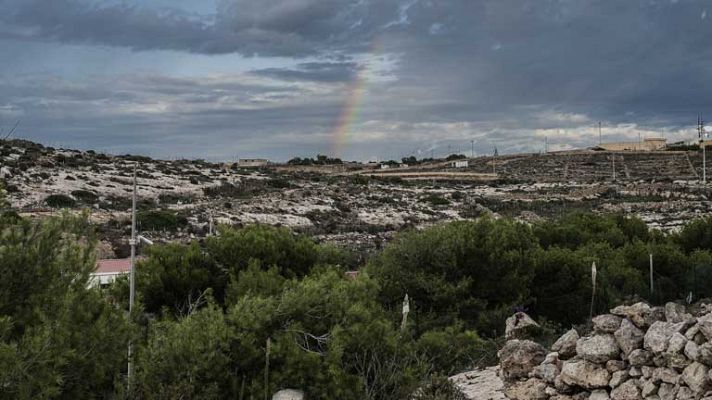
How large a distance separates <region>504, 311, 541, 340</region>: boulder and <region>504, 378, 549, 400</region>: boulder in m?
3.20

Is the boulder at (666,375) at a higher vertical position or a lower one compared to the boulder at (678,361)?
lower

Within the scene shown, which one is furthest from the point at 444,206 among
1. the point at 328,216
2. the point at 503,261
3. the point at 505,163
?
the point at 505,163

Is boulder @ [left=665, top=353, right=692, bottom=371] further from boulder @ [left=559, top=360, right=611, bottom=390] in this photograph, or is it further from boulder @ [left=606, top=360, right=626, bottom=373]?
boulder @ [left=559, top=360, right=611, bottom=390]

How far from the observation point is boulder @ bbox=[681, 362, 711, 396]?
913 centimetres

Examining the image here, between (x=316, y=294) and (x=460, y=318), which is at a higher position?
(x=316, y=294)

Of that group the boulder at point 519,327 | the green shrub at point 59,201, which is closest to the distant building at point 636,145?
the green shrub at point 59,201

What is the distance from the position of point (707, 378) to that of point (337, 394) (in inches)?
195

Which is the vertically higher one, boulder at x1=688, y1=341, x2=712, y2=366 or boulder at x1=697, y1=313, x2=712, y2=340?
boulder at x1=697, y1=313, x2=712, y2=340

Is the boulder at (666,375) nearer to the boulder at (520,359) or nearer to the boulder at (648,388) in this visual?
the boulder at (648,388)

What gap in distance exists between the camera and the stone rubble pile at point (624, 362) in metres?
9.51

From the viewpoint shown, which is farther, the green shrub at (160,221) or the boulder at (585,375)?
the green shrub at (160,221)

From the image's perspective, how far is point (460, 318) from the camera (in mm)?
18062

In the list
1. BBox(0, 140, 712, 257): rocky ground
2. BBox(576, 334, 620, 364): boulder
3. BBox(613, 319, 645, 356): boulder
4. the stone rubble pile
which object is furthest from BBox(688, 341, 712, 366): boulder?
BBox(0, 140, 712, 257): rocky ground

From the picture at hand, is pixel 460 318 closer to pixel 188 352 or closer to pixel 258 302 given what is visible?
pixel 258 302
